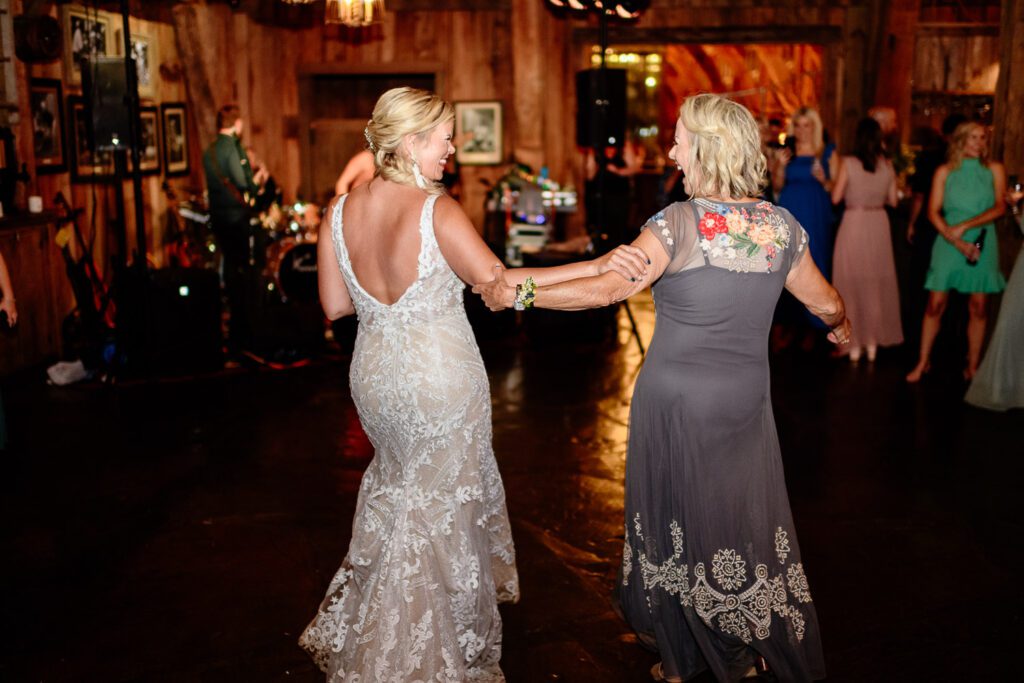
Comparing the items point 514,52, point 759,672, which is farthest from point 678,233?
point 514,52

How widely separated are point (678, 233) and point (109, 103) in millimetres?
5162

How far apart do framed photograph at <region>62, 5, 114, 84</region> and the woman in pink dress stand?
525cm

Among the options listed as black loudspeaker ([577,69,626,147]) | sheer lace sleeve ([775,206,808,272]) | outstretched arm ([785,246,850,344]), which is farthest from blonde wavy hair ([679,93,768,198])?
black loudspeaker ([577,69,626,147])

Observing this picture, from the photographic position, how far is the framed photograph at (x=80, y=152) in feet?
25.7

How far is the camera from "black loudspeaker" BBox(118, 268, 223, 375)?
6.62 meters

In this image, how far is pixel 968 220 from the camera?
6113 mm

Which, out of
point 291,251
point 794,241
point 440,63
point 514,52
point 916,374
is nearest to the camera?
point 794,241

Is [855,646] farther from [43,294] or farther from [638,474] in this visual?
[43,294]

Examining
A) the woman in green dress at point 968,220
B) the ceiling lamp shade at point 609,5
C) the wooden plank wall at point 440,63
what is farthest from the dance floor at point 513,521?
the wooden plank wall at point 440,63

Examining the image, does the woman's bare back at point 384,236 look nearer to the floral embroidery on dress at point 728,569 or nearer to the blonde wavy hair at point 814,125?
the floral embroidery on dress at point 728,569

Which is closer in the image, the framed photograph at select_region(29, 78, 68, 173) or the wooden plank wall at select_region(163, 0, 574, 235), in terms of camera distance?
the framed photograph at select_region(29, 78, 68, 173)

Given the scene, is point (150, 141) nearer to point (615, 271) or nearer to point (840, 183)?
point (840, 183)

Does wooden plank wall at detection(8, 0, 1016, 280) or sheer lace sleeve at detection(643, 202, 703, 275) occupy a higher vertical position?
wooden plank wall at detection(8, 0, 1016, 280)

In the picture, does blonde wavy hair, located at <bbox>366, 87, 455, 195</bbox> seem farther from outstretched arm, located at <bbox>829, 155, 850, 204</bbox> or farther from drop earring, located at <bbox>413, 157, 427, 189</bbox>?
outstretched arm, located at <bbox>829, 155, 850, 204</bbox>
